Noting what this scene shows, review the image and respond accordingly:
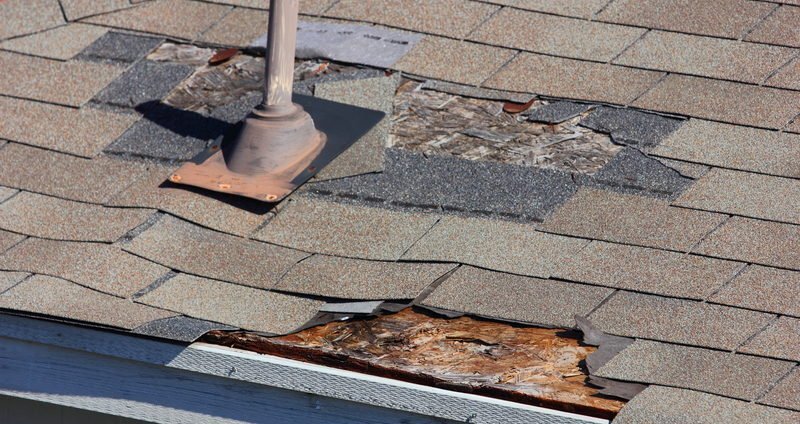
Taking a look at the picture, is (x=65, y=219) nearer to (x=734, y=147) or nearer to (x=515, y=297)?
(x=515, y=297)

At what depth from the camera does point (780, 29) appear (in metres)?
4.75

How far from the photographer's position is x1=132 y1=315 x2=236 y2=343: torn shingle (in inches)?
145

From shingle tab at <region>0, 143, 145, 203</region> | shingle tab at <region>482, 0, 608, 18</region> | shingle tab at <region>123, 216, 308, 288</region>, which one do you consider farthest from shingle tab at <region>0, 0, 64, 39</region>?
shingle tab at <region>482, 0, 608, 18</region>

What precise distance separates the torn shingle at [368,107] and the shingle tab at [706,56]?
0.96 metres

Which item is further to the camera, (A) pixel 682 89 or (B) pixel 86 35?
(B) pixel 86 35

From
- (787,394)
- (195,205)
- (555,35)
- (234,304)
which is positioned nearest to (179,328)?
(234,304)

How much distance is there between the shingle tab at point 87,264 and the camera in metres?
4.01

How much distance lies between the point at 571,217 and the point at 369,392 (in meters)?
1.02

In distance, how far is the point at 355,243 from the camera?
4.12 m

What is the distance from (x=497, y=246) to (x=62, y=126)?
1.92m

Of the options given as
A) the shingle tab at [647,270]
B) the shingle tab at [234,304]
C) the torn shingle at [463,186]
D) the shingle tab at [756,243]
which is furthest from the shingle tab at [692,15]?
the shingle tab at [234,304]

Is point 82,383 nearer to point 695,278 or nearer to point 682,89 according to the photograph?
point 695,278

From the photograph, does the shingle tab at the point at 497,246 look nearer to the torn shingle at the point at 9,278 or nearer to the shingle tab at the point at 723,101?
the shingle tab at the point at 723,101

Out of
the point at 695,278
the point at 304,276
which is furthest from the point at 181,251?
the point at 695,278
